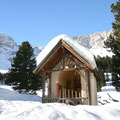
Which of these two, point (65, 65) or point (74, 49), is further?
point (65, 65)

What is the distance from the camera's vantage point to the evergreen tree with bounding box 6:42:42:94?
21.0 meters

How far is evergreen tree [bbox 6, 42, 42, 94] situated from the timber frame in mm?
10517

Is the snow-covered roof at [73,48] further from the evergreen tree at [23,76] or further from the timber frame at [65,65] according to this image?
the evergreen tree at [23,76]

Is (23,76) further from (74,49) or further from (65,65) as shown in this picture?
(74,49)

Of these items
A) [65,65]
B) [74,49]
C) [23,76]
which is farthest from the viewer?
[23,76]

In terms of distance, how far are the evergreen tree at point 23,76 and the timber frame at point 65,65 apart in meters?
10.5

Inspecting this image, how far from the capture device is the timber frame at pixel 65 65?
8.78 meters

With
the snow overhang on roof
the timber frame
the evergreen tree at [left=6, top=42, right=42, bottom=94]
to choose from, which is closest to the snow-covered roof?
the snow overhang on roof

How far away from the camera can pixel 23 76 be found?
21.1m

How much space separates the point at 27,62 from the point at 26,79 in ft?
8.73

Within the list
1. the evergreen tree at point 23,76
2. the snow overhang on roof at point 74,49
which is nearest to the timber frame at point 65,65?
the snow overhang on roof at point 74,49

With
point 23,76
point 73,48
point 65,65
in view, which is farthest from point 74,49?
point 23,76

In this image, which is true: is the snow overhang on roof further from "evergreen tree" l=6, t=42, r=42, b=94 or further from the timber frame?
"evergreen tree" l=6, t=42, r=42, b=94

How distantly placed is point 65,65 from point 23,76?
12.6 metres
